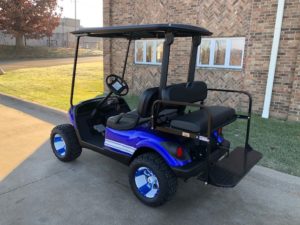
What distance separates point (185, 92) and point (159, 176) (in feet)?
3.05

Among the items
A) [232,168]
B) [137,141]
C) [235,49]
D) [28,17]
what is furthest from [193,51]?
[28,17]

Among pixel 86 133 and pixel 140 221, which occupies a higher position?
pixel 86 133

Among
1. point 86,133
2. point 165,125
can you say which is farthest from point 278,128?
point 86,133

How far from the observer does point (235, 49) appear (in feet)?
21.0

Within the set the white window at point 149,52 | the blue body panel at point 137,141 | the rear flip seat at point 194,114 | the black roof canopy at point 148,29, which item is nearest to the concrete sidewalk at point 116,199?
the blue body panel at point 137,141

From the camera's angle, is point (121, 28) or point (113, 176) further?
point (113, 176)

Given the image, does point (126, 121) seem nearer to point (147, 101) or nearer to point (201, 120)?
point (147, 101)

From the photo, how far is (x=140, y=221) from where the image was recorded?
2.59 meters

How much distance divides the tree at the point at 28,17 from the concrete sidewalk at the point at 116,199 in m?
23.4

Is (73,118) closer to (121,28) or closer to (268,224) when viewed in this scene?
(121,28)

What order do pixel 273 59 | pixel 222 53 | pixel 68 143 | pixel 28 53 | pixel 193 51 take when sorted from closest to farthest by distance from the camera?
pixel 193 51 < pixel 68 143 < pixel 273 59 < pixel 222 53 < pixel 28 53

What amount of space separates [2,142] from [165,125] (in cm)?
317

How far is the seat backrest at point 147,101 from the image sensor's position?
285 centimetres

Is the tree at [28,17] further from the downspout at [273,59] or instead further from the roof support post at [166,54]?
the roof support post at [166,54]
